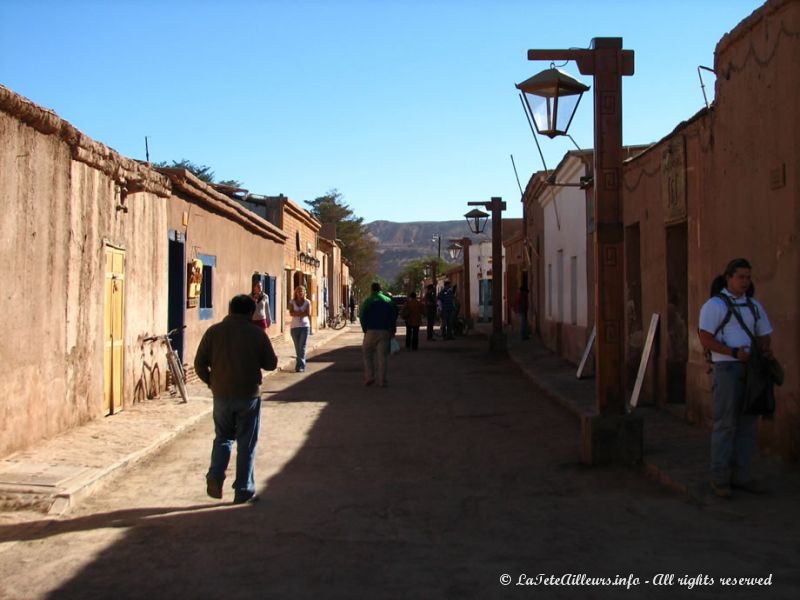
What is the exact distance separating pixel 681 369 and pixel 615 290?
342 cm

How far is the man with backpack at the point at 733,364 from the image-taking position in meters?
6.43

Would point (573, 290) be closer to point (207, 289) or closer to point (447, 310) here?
point (207, 289)

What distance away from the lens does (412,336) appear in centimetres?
2527

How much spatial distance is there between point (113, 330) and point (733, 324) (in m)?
7.26

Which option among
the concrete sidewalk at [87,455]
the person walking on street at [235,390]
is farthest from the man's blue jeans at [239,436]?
the concrete sidewalk at [87,455]

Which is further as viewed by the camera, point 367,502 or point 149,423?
point 149,423

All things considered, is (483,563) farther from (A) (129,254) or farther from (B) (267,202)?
(B) (267,202)

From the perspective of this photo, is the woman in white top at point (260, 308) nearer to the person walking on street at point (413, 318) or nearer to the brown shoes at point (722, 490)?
the person walking on street at point (413, 318)

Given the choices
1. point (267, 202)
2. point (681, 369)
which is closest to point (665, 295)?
point (681, 369)

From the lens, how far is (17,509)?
6359 mm

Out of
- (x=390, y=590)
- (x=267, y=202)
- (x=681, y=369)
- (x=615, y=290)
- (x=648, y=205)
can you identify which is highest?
(x=267, y=202)

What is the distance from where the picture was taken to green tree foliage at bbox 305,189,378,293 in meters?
91.6

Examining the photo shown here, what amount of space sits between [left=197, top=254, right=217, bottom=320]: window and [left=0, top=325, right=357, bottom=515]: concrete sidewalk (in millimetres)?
4334

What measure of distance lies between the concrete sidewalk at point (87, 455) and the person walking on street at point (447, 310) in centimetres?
1767
